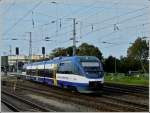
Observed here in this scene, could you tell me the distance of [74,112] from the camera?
19.8 metres

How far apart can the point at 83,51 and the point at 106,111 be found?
83510mm

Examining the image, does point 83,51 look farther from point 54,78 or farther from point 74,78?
point 74,78

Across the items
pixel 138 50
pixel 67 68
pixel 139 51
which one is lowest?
pixel 67 68

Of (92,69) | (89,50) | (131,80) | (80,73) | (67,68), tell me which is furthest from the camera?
(89,50)

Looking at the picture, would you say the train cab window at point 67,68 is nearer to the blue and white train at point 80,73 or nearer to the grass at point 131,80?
the blue and white train at point 80,73

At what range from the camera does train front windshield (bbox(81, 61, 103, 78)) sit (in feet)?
95.7

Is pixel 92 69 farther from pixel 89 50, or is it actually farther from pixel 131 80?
pixel 89 50

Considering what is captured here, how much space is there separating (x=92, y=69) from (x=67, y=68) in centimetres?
388

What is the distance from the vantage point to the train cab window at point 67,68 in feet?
102

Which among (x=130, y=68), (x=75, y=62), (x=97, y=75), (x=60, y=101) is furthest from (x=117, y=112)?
(x=130, y=68)

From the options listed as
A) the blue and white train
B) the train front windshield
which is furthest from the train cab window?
the train front windshield

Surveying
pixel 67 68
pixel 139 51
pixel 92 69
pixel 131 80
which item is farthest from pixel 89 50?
pixel 92 69

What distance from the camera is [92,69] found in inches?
1168

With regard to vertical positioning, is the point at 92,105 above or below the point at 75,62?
below
